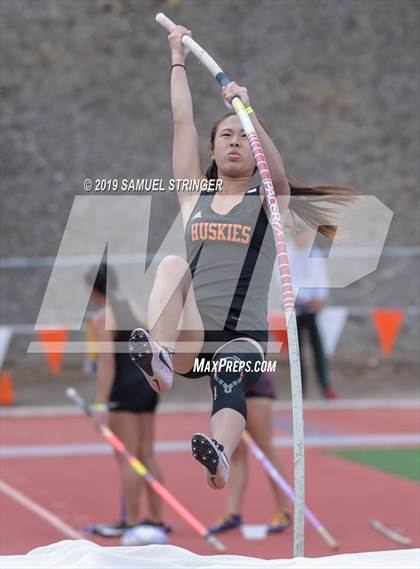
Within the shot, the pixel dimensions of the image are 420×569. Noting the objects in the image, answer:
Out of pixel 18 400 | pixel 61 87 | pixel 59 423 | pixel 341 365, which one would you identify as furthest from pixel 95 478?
pixel 61 87

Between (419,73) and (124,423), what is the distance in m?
9.00

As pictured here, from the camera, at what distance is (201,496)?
7.83 m

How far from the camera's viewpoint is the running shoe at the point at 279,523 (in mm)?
6801

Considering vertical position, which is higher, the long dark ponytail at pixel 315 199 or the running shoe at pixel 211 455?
the long dark ponytail at pixel 315 199

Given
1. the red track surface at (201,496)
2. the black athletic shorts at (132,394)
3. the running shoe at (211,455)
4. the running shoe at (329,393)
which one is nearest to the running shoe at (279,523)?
the red track surface at (201,496)

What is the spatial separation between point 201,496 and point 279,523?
1100 millimetres

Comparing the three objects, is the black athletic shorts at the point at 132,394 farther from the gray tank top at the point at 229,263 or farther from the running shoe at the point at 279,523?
the gray tank top at the point at 229,263

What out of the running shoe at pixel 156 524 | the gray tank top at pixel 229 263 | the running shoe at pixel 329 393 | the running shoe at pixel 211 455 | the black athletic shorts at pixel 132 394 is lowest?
the running shoe at pixel 211 455

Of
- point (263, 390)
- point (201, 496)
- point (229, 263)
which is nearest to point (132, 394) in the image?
point (263, 390)

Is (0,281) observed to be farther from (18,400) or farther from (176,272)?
(176,272)

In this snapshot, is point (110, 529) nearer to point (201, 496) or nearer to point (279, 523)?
point (279, 523)

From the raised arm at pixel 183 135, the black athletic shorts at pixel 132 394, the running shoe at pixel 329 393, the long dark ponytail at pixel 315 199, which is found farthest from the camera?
the running shoe at pixel 329 393

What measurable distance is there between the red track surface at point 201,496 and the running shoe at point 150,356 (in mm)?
2404

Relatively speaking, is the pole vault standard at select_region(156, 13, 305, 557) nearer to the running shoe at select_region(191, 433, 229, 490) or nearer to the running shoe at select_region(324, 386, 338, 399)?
the running shoe at select_region(191, 433, 229, 490)
